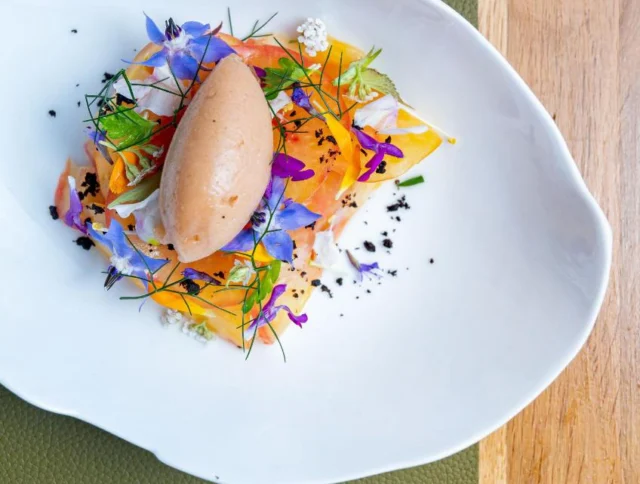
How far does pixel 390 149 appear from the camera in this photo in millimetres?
1154

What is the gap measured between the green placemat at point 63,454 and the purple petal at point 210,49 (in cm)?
81

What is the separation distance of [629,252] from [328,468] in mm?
829

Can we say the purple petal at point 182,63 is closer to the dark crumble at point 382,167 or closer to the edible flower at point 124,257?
the edible flower at point 124,257

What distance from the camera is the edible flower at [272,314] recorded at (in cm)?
117

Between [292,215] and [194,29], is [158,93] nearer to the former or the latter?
[194,29]

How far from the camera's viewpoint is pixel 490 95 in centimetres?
118

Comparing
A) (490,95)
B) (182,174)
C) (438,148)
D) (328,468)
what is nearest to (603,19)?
(490,95)

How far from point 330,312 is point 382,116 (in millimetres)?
440

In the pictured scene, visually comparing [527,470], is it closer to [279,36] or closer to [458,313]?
[458,313]

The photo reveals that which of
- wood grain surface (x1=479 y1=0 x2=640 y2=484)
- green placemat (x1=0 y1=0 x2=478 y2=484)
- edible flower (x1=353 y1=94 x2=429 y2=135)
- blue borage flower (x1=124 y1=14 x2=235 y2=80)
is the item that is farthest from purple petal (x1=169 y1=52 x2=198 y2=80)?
green placemat (x1=0 y1=0 x2=478 y2=484)

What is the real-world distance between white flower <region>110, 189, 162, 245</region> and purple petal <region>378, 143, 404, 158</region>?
0.44m

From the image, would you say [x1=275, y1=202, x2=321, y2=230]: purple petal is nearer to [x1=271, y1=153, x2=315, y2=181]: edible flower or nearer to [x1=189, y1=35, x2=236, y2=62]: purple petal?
[x1=271, y1=153, x2=315, y2=181]: edible flower

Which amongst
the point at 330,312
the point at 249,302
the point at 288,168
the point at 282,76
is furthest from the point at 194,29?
the point at 330,312

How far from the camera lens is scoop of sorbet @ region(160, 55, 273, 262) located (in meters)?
0.95
